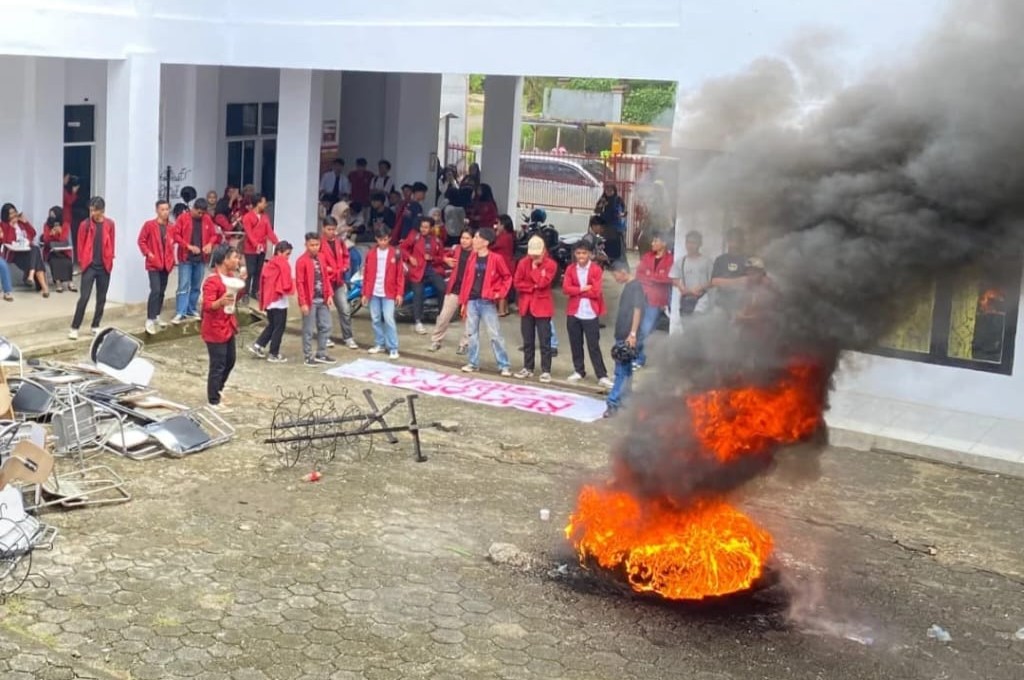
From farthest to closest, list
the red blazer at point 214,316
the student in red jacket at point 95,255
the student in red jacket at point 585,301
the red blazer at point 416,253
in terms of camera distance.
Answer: the red blazer at point 416,253, the student in red jacket at point 95,255, the student in red jacket at point 585,301, the red blazer at point 214,316

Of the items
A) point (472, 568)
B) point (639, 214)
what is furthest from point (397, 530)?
point (639, 214)

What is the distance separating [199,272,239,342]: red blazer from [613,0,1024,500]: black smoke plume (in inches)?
199

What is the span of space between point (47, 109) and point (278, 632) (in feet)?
37.6

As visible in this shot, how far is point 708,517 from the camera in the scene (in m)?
8.59

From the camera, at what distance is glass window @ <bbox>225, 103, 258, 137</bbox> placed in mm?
20648

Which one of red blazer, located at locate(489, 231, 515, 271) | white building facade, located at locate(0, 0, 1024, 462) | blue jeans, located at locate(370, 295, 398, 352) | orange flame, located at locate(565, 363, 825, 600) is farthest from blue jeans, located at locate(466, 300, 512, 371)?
orange flame, located at locate(565, 363, 825, 600)

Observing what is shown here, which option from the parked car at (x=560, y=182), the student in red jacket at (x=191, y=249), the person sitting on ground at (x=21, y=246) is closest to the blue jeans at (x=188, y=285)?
the student in red jacket at (x=191, y=249)

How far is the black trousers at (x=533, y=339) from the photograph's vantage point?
1424 centimetres

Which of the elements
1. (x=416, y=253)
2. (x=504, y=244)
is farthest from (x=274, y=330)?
(x=504, y=244)

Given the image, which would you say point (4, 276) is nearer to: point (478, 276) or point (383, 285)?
point (383, 285)

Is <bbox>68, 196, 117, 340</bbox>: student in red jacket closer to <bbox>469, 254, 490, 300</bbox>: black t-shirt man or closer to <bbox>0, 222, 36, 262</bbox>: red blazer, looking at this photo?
<bbox>0, 222, 36, 262</bbox>: red blazer

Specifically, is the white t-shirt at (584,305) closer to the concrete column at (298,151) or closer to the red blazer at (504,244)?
the red blazer at (504,244)

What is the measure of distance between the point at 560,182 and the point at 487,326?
16.9 metres

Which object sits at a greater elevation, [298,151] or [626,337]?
[298,151]
